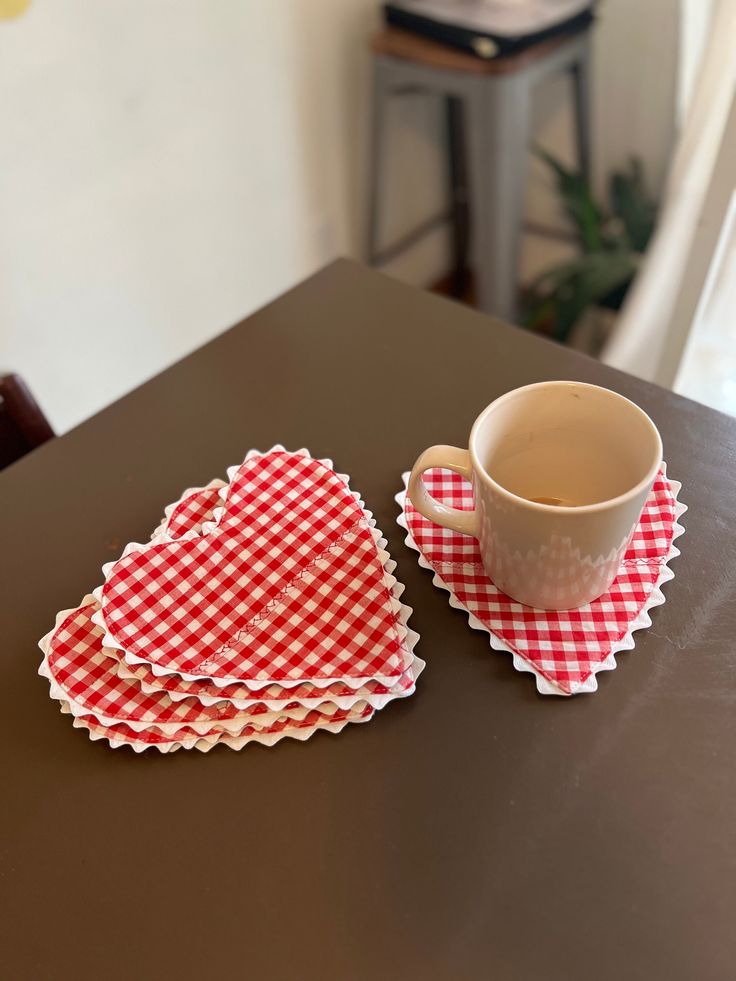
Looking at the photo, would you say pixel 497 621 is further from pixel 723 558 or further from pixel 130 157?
pixel 130 157

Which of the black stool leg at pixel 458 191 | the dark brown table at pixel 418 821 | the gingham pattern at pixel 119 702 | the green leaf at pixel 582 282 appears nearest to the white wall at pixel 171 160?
the black stool leg at pixel 458 191

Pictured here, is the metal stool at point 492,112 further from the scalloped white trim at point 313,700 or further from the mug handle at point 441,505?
the scalloped white trim at point 313,700

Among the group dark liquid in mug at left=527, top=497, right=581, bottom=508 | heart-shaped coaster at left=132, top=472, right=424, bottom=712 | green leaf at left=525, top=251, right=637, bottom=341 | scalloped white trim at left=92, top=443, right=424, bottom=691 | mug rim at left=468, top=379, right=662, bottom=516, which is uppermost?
mug rim at left=468, top=379, right=662, bottom=516

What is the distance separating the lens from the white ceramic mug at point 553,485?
0.50 metres

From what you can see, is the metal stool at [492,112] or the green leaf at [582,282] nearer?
the metal stool at [492,112]

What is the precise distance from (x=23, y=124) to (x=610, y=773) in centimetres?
121

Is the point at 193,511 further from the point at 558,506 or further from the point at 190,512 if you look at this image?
the point at 558,506

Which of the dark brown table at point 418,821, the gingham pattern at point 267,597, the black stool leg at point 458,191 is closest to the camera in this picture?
the dark brown table at point 418,821

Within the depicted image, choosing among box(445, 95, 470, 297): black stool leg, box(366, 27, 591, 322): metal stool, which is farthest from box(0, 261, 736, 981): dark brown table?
box(445, 95, 470, 297): black stool leg

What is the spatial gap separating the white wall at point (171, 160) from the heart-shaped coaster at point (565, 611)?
979mm

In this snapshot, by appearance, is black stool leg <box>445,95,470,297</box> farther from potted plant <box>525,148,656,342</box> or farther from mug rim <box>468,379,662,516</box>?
mug rim <box>468,379,662,516</box>

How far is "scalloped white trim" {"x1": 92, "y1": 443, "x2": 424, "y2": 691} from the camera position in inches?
20.9

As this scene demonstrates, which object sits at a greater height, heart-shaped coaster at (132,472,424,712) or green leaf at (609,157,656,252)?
heart-shaped coaster at (132,472,424,712)

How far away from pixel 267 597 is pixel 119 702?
4.7 inches
